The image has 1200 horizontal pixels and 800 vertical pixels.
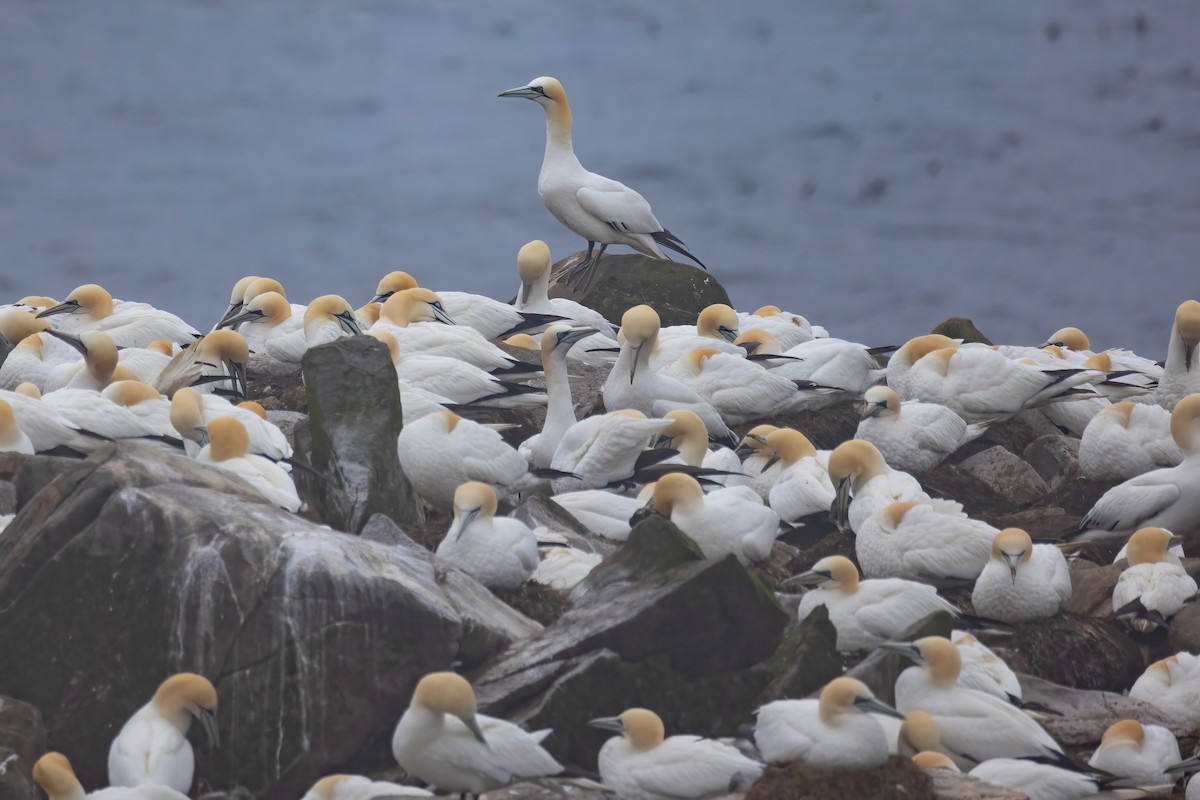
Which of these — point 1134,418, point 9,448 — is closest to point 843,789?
point 9,448

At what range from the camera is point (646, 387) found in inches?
495

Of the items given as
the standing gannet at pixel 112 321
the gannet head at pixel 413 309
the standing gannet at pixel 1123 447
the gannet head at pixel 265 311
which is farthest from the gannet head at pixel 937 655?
the standing gannet at pixel 112 321

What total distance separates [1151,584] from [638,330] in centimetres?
402

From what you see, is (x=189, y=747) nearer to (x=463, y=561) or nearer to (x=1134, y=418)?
(x=463, y=561)

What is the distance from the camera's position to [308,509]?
10.1 m

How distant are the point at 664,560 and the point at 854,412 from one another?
241 inches

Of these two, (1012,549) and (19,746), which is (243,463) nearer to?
(19,746)

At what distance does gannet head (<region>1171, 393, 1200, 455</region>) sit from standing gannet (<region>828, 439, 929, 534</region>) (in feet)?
6.09

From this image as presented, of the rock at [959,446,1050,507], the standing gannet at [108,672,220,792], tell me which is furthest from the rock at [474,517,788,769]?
the rock at [959,446,1050,507]

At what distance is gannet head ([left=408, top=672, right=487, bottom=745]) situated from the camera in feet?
22.4

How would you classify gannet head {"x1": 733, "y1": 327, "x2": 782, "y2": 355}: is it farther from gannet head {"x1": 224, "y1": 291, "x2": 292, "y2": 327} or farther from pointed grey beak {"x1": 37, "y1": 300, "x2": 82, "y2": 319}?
pointed grey beak {"x1": 37, "y1": 300, "x2": 82, "y2": 319}

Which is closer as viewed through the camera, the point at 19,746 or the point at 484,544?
the point at 19,746

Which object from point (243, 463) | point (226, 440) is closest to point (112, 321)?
point (226, 440)

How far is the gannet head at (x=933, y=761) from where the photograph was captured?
728 centimetres
